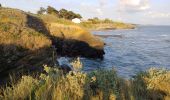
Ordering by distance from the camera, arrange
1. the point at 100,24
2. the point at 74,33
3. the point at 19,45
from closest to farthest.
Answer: the point at 19,45 < the point at 74,33 < the point at 100,24

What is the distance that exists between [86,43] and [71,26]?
345cm

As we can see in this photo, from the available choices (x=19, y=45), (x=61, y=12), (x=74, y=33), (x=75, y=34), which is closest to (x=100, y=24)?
(x=61, y=12)

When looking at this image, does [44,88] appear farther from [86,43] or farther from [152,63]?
[86,43]

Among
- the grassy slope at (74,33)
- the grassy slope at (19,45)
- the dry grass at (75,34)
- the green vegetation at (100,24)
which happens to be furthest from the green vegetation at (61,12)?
the grassy slope at (19,45)

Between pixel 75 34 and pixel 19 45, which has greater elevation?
pixel 19 45

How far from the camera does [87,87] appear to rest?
8375 mm

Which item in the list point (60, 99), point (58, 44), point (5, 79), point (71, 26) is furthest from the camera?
point (71, 26)

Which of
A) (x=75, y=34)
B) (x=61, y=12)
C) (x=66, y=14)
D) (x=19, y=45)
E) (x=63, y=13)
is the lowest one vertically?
(x=66, y=14)

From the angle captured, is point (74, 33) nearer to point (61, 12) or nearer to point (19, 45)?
point (19, 45)

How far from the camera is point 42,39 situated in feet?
59.8

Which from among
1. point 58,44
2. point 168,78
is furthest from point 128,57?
point 168,78

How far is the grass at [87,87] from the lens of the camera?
752cm

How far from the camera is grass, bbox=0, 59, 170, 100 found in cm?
752

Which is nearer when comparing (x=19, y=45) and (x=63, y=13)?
(x=19, y=45)
